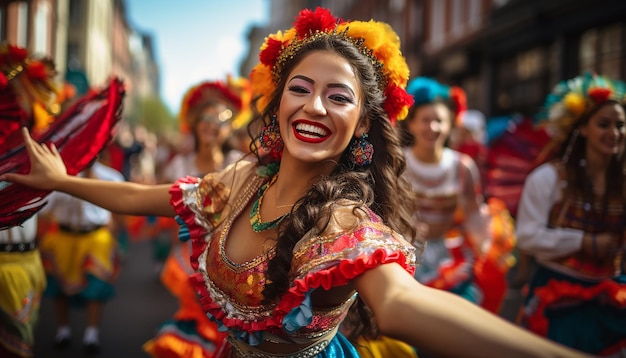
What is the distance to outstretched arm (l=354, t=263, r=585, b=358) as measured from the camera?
4.35 feet

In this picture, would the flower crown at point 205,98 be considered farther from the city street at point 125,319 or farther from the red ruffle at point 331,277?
the red ruffle at point 331,277

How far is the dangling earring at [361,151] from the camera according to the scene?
7.14 ft

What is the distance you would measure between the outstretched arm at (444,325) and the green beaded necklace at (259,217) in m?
0.57

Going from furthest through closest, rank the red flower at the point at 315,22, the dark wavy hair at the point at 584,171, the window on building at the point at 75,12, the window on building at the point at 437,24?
the window on building at the point at 75,12, the window on building at the point at 437,24, the dark wavy hair at the point at 584,171, the red flower at the point at 315,22

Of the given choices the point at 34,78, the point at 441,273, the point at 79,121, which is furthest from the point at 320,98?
the point at 441,273

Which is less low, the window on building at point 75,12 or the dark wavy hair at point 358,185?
the window on building at point 75,12

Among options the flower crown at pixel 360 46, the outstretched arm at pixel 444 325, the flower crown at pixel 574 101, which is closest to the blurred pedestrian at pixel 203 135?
the flower crown at pixel 574 101

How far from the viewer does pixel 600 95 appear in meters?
3.88

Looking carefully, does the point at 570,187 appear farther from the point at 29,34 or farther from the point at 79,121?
the point at 29,34

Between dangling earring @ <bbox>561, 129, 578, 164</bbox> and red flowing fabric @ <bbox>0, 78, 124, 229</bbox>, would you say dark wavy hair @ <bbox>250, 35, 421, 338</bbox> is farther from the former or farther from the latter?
dangling earring @ <bbox>561, 129, 578, 164</bbox>

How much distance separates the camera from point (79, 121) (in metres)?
2.90

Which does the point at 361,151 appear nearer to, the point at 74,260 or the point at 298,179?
the point at 298,179

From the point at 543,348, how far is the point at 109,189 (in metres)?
1.84

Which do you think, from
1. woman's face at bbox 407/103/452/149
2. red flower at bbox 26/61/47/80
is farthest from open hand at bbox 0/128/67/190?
woman's face at bbox 407/103/452/149
